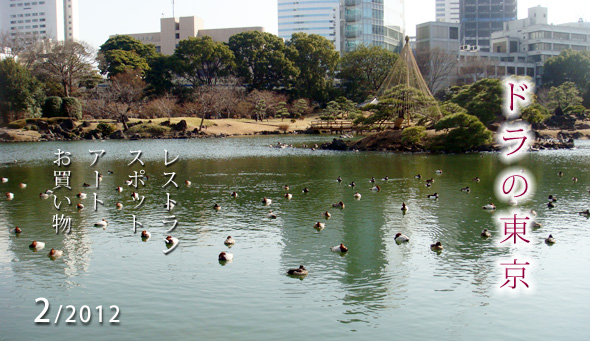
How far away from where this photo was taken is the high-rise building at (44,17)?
16450 cm

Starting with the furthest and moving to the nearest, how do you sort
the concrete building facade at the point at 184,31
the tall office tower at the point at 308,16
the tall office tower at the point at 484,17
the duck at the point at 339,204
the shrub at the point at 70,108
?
the tall office tower at the point at 484,17 < the tall office tower at the point at 308,16 < the concrete building facade at the point at 184,31 < the shrub at the point at 70,108 < the duck at the point at 339,204

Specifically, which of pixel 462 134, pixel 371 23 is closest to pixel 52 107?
pixel 462 134

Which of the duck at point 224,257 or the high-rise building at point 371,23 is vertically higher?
the high-rise building at point 371,23

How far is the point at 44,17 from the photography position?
165m

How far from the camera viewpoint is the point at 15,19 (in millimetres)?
170250

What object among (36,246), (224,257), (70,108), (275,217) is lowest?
(224,257)

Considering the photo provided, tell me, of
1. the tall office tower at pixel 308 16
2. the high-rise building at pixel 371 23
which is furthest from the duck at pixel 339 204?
the tall office tower at pixel 308 16

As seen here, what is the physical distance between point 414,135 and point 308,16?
120866mm

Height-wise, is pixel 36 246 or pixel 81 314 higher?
pixel 36 246

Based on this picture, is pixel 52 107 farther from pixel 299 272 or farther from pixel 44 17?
pixel 44 17

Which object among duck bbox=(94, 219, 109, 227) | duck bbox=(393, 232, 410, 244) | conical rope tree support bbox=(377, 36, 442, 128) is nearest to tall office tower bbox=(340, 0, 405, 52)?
conical rope tree support bbox=(377, 36, 442, 128)

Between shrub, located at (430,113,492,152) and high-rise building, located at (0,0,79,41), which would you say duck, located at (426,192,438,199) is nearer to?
shrub, located at (430,113,492,152)

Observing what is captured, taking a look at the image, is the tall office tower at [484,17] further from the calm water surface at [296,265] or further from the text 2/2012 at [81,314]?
the text 2/2012 at [81,314]

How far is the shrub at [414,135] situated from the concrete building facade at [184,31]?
8111 cm
